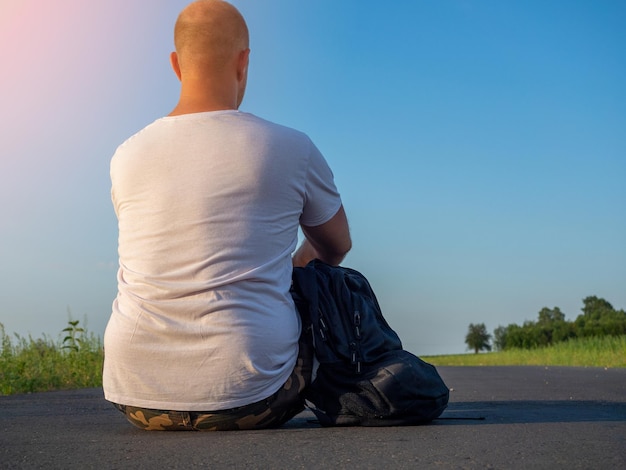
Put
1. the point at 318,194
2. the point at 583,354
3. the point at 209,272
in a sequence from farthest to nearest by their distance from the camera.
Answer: the point at 583,354
the point at 318,194
the point at 209,272

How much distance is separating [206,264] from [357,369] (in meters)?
0.84

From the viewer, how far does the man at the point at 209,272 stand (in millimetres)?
3051

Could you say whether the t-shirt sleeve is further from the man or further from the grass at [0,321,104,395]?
the grass at [0,321,104,395]

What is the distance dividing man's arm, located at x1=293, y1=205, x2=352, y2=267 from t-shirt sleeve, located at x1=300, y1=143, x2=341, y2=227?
0.16 ft

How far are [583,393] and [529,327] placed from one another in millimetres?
39930

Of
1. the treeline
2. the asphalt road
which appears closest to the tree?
the treeline

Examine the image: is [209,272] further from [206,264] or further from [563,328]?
[563,328]

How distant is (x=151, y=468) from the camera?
7.67ft

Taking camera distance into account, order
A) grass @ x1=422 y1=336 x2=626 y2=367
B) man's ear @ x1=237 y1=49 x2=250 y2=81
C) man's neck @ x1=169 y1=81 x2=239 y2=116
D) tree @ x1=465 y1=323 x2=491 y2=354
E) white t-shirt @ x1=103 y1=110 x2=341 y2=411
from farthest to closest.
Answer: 1. tree @ x1=465 y1=323 x2=491 y2=354
2. grass @ x1=422 y1=336 x2=626 y2=367
3. man's ear @ x1=237 y1=49 x2=250 y2=81
4. man's neck @ x1=169 y1=81 x2=239 y2=116
5. white t-shirt @ x1=103 y1=110 x2=341 y2=411

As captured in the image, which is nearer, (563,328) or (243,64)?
(243,64)

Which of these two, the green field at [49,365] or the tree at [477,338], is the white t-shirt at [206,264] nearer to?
the green field at [49,365]

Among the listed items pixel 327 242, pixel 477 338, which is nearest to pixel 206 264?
pixel 327 242

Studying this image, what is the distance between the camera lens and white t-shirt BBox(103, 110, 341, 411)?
3.05 metres

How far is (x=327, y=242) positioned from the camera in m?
3.69
